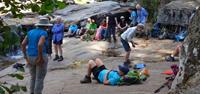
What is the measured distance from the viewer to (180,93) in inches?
165

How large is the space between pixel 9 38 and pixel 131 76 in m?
7.75

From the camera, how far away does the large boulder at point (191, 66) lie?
163 inches

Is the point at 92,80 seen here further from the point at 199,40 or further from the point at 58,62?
the point at 199,40

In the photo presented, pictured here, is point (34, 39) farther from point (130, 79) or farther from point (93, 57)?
point (93, 57)

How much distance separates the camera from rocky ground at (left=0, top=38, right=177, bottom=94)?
1107 centimetres

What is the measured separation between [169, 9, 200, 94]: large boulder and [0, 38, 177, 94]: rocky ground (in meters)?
5.07

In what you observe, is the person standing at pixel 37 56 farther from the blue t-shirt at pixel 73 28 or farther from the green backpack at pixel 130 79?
the blue t-shirt at pixel 73 28

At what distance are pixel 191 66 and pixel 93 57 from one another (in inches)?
531

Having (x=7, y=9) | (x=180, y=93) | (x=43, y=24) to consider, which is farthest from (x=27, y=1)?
(x=43, y=24)

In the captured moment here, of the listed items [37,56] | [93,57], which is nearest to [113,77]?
[37,56]

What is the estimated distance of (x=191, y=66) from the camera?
14.4ft

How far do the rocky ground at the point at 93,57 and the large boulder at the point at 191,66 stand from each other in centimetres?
507

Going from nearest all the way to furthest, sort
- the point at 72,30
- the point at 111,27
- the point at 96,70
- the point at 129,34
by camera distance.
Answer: the point at 96,70
the point at 129,34
the point at 111,27
the point at 72,30

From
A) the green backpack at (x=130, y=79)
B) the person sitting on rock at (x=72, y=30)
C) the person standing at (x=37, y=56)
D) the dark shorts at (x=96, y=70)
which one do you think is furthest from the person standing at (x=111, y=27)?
the person standing at (x=37, y=56)
